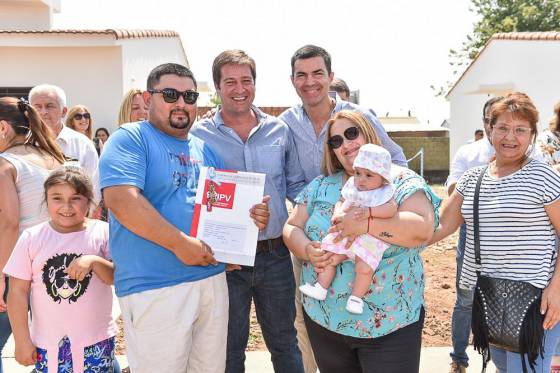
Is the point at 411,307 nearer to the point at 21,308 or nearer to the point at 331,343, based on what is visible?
the point at 331,343

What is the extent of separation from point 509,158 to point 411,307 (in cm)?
Answer: 107

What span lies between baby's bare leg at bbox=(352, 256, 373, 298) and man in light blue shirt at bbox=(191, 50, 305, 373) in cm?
106

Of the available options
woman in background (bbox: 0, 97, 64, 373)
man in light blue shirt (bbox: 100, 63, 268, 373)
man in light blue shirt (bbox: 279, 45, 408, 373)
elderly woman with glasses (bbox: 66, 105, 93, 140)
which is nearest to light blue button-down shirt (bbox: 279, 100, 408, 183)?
man in light blue shirt (bbox: 279, 45, 408, 373)

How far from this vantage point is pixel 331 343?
307 centimetres

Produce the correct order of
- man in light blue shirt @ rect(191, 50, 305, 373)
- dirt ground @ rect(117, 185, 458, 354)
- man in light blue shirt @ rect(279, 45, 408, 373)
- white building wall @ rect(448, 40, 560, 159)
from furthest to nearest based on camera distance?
white building wall @ rect(448, 40, 560, 159) → dirt ground @ rect(117, 185, 458, 354) → man in light blue shirt @ rect(279, 45, 408, 373) → man in light blue shirt @ rect(191, 50, 305, 373)

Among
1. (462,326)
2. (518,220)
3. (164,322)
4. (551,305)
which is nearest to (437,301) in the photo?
(462,326)

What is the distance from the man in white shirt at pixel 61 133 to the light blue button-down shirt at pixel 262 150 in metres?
1.26

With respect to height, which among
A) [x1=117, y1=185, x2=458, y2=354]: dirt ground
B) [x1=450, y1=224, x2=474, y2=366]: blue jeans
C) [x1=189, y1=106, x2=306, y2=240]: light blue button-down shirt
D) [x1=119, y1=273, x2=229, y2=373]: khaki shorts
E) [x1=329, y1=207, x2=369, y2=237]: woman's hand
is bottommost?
[x1=117, y1=185, x2=458, y2=354]: dirt ground

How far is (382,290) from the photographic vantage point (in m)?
2.90

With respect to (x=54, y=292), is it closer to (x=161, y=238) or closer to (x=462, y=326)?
(x=161, y=238)

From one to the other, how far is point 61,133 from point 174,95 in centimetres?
196

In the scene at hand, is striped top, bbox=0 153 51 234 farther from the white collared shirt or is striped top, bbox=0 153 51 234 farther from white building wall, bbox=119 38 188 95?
white building wall, bbox=119 38 188 95


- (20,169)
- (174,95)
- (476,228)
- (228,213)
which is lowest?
(476,228)

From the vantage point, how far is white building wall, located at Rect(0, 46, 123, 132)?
565 inches
